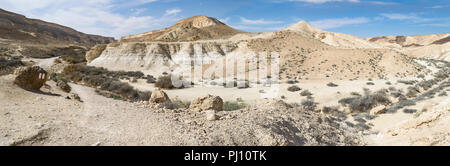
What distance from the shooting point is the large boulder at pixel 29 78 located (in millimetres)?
7309

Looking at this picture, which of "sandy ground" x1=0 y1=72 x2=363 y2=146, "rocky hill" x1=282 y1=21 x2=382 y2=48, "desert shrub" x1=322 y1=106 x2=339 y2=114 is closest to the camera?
"sandy ground" x1=0 y1=72 x2=363 y2=146

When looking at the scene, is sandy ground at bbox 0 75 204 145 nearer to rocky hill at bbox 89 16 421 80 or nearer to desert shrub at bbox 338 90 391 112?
desert shrub at bbox 338 90 391 112

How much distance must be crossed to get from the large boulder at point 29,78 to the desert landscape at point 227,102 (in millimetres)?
31

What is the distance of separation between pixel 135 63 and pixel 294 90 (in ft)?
71.4

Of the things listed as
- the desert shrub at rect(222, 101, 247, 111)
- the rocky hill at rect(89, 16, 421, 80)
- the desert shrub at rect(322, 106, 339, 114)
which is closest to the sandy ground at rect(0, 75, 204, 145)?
the desert shrub at rect(222, 101, 247, 111)

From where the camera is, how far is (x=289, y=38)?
38344mm

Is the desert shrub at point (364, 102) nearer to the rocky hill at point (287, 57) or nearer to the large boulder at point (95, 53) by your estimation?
the rocky hill at point (287, 57)

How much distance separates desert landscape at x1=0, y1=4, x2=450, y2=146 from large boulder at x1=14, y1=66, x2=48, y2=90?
0.10 ft

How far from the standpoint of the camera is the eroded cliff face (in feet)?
99.2

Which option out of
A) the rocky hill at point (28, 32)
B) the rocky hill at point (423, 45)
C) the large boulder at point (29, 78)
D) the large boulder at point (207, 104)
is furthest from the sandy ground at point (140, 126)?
the rocky hill at point (28, 32)

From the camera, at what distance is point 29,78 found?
748 centimetres

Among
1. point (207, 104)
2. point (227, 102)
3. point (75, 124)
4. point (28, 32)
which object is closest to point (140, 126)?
point (75, 124)
